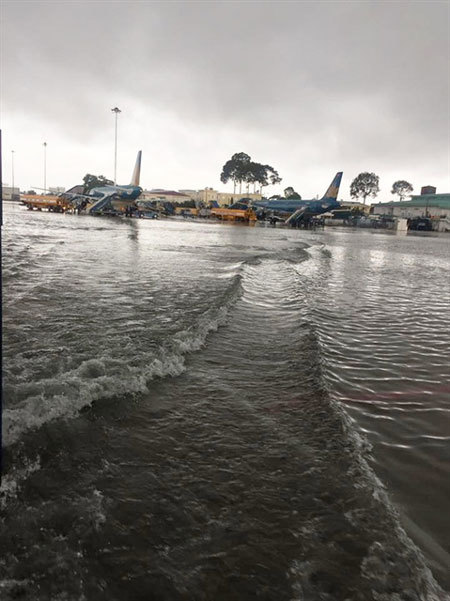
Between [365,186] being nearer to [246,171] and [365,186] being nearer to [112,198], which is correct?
[246,171]

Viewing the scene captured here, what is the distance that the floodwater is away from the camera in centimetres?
184

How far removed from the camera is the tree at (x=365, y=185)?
402ft

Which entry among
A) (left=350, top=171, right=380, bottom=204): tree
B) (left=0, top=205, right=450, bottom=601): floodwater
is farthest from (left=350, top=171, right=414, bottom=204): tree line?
(left=0, top=205, right=450, bottom=601): floodwater

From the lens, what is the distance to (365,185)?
12300 cm

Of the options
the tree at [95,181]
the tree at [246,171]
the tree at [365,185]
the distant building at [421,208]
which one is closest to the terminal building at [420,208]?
the distant building at [421,208]

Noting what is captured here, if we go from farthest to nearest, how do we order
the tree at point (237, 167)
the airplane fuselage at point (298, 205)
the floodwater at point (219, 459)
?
the tree at point (237, 167) < the airplane fuselage at point (298, 205) < the floodwater at point (219, 459)

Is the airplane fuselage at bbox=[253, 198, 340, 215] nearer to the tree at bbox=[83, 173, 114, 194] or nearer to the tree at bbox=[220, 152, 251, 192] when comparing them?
the tree at bbox=[220, 152, 251, 192]

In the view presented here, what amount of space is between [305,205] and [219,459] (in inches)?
2557

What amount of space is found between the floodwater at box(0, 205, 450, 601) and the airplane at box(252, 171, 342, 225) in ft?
188

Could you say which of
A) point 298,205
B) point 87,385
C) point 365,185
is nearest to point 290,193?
point 365,185

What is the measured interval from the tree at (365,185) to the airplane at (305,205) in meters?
64.3

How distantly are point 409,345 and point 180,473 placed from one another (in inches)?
168

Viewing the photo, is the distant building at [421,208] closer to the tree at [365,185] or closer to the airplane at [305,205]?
the tree at [365,185]

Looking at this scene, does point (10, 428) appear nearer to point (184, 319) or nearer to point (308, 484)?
point (308, 484)
